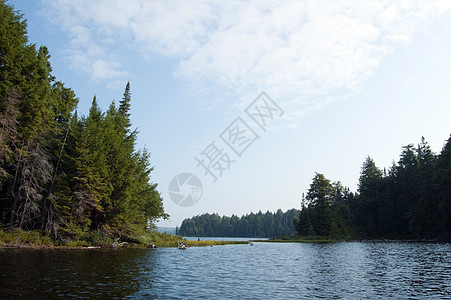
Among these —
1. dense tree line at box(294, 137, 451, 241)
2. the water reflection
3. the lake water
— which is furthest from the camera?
dense tree line at box(294, 137, 451, 241)

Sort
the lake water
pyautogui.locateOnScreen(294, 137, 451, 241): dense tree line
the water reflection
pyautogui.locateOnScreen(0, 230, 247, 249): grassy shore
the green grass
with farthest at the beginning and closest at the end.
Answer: pyautogui.locateOnScreen(294, 137, 451, 241): dense tree line < pyautogui.locateOnScreen(0, 230, 247, 249): grassy shore < the green grass < the lake water < the water reflection

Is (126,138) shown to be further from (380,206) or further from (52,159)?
(380,206)

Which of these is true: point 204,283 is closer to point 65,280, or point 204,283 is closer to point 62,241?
point 65,280

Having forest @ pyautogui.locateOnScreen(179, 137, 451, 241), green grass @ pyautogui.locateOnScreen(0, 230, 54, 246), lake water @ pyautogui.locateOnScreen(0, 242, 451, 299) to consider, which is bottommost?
lake water @ pyautogui.locateOnScreen(0, 242, 451, 299)

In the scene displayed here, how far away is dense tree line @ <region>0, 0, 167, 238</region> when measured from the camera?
37.6m

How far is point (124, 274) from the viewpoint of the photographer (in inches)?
917

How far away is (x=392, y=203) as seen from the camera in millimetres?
Answer: 107750

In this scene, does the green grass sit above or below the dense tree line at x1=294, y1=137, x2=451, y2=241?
below

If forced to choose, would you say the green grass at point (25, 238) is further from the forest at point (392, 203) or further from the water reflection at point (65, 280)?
the forest at point (392, 203)

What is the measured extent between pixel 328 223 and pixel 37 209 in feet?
297

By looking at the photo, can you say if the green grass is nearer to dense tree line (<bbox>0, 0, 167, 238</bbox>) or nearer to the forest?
dense tree line (<bbox>0, 0, 167, 238</bbox>)

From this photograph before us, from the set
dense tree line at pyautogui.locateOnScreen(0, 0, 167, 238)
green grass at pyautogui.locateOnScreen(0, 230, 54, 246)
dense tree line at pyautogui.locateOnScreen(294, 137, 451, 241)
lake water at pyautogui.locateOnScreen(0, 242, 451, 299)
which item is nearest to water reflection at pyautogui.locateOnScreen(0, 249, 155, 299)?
lake water at pyautogui.locateOnScreen(0, 242, 451, 299)

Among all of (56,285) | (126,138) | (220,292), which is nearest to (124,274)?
(56,285)

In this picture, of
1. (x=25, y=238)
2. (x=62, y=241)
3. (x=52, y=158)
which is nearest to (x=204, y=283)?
(x=25, y=238)
